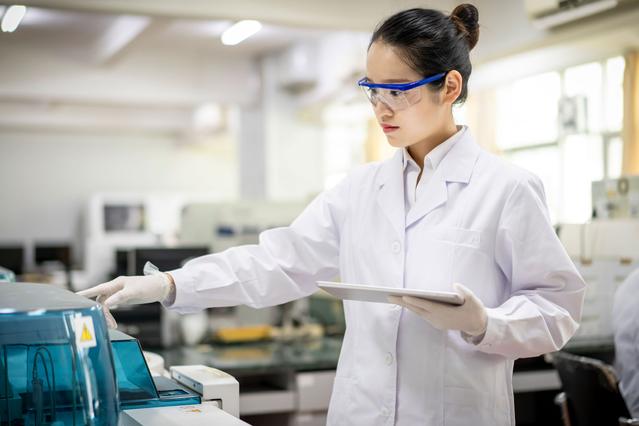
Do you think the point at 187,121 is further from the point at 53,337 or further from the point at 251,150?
the point at 53,337

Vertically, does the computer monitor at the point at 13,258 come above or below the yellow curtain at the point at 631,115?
below

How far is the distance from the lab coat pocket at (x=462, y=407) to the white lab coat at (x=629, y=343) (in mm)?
1375

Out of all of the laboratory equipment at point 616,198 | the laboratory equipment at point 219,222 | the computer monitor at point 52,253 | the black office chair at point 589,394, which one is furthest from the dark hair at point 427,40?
the computer monitor at point 52,253

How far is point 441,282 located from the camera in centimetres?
157

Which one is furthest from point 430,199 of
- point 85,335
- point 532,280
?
point 85,335

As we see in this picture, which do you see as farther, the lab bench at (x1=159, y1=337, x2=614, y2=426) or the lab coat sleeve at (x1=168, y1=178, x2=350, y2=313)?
the lab bench at (x1=159, y1=337, x2=614, y2=426)

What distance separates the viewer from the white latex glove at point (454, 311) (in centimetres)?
133

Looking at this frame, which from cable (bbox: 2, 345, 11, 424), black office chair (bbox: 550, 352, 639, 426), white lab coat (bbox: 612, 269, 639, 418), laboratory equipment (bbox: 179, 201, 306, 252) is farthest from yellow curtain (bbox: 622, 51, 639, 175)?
cable (bbox: 2, 345, 11, 424)

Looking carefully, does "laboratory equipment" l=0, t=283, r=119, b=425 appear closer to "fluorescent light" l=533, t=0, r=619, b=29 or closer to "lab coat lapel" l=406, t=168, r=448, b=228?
"lab coat lapel" l=406, t=168, r=448, b=228

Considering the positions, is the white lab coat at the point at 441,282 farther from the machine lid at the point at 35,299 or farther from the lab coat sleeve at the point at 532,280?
the machine lid at the point at 35,299

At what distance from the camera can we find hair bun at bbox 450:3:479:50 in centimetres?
167

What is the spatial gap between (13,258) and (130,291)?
34.0ft

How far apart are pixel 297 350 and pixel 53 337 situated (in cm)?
276

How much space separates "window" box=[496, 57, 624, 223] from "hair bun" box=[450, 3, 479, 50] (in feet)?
13.6
